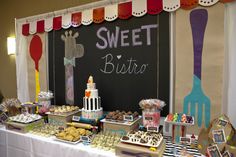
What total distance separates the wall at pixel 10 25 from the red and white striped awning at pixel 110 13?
23cm

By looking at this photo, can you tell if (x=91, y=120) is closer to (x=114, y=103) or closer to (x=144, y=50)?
(x=114, y=103)

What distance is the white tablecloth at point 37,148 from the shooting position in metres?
1.33

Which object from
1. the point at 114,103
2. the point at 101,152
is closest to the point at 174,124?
the point at 101,152

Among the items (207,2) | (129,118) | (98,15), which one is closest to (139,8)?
(98,15)

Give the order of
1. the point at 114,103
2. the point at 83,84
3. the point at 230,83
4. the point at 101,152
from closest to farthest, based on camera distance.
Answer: the point at 101,152 → the point at 230,83 → the point at 114,103 → the point at 83,84

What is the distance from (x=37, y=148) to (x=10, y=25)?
1991mm

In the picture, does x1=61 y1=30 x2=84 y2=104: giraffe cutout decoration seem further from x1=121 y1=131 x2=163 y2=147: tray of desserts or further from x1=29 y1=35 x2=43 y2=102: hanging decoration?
x1=121 y1=131 x2=163 y2=147: tray of desserts

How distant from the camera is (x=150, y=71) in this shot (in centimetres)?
170

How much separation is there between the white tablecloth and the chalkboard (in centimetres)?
62

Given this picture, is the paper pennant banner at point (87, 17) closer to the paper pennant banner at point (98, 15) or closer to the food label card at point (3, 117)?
the paper pennant banner at point (98, 15)

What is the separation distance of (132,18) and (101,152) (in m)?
1.19

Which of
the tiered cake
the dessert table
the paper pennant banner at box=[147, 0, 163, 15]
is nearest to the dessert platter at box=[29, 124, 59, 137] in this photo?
the dessert table

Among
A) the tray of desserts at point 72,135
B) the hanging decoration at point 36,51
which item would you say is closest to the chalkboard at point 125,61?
the hanging decoration at point 36,51

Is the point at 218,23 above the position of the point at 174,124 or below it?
above
